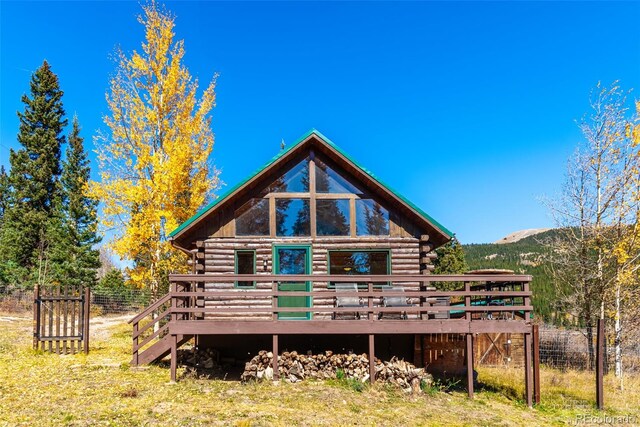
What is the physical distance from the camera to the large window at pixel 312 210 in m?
14.3

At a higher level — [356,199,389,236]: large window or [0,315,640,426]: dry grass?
[356,199,389,236]: large window

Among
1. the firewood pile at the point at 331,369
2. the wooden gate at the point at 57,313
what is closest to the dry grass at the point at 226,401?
the firewood pile at the point at 331,369

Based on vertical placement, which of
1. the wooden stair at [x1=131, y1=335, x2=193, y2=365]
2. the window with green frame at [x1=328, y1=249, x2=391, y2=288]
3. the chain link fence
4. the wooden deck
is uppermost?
the window with green frame at [x1=328, y1=249, x2=391, y2=288]

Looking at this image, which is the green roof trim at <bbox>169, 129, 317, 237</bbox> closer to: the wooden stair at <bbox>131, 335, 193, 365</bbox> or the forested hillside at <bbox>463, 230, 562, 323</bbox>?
the wooden stair at <bbox>131, 335, 193, 365</bbox>

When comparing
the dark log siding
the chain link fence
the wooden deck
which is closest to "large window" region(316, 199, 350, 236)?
the dark log siding

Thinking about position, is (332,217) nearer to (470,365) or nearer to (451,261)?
(470,365)

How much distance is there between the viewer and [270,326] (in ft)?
38.9

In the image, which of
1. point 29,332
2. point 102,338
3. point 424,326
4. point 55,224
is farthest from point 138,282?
point 55,224

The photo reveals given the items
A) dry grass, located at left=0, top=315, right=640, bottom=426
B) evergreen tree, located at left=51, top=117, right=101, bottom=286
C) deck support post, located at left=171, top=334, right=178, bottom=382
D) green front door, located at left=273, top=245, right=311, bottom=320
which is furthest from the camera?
evergreen tree, located at left=51, top=117, right=101, bottom=286

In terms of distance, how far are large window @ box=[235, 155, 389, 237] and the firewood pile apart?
3765 mm

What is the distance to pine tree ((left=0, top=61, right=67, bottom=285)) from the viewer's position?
31875mm

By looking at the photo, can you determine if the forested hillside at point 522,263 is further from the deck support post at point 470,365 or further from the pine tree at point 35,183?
the pine tree at point 35,183

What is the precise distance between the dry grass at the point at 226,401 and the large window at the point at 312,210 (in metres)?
4.66

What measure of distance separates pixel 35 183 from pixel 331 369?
98.8 feet
